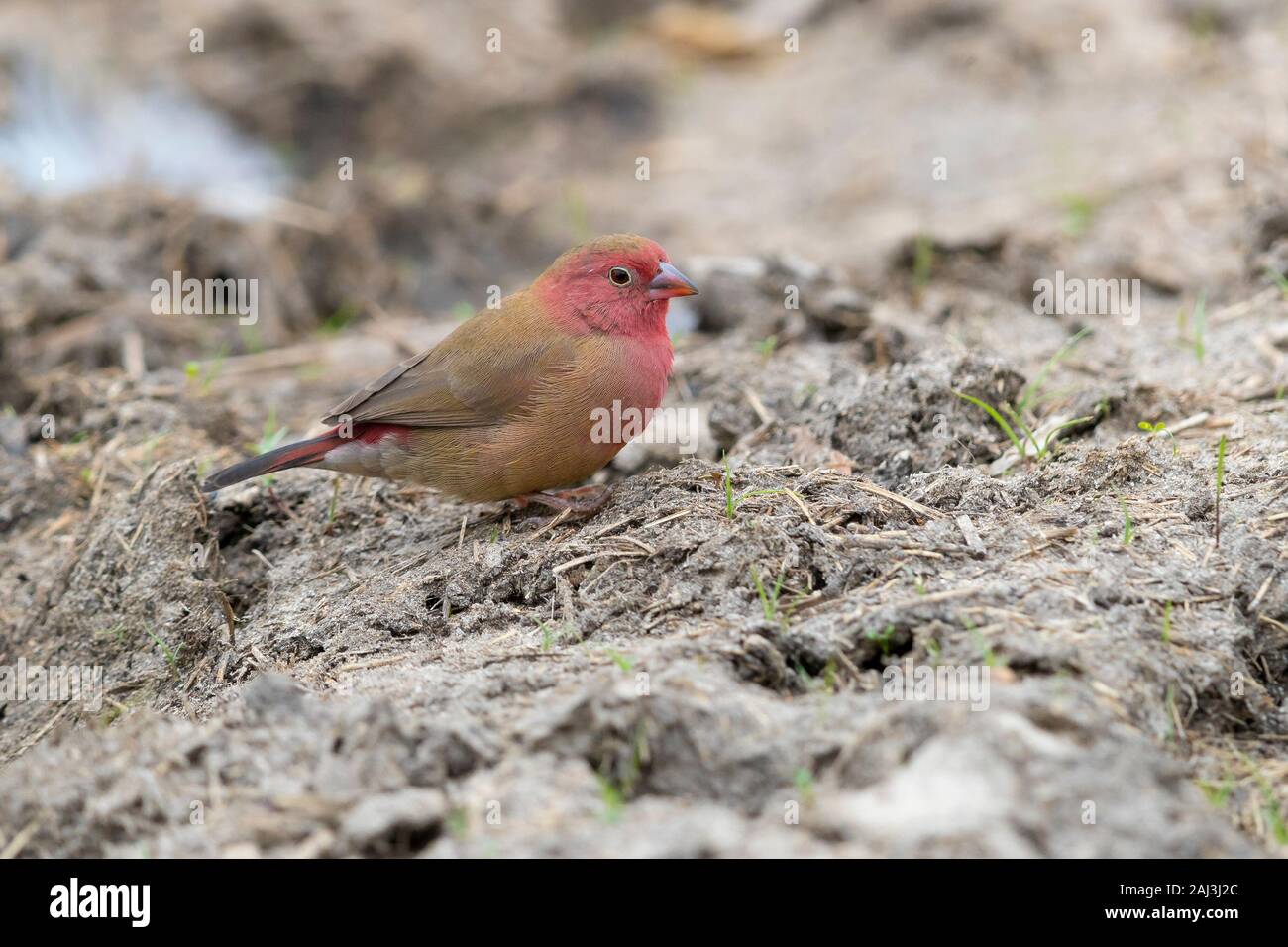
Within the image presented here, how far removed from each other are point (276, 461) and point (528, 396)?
868mm

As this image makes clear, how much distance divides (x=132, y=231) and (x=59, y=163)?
2099 millimetres

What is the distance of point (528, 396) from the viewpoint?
4.39 m

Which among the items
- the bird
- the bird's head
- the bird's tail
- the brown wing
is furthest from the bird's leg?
the bird's tail

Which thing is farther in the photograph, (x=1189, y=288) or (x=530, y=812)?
(x=1189, y=288)

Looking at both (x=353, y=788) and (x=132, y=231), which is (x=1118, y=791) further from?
(x=132, y=231)

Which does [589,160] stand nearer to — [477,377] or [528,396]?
[477,377]

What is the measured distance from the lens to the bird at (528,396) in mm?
4324

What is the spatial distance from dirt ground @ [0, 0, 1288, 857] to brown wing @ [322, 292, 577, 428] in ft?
1.32

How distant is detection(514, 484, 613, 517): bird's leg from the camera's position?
4211mm

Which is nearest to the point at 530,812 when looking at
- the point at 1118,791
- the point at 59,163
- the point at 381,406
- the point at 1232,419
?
the point at 1118,791

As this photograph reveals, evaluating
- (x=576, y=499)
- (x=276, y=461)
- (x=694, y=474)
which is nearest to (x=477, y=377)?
(x=576, y=499)

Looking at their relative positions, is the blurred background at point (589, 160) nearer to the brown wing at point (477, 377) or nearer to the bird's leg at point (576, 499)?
the brown wing at point (477, 377)

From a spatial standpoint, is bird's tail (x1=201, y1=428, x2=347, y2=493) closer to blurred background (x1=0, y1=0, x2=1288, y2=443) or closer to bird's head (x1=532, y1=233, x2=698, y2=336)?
bird's head (x1=532, y1=233, x2=698, y2=336)
